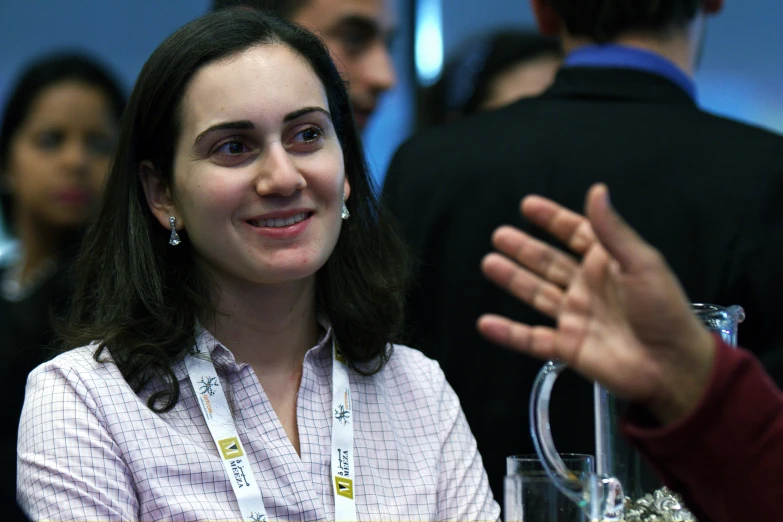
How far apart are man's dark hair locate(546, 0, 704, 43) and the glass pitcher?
106 centimetres

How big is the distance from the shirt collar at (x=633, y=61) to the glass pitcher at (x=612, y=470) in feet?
3.33

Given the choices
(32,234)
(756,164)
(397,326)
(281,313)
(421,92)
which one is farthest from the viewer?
(421,92)

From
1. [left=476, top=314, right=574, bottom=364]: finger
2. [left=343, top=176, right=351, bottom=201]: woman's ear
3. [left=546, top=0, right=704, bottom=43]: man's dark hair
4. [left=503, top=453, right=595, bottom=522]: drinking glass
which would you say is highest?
[left=546, top=0, right=704, bottom=43]: man's dark hair

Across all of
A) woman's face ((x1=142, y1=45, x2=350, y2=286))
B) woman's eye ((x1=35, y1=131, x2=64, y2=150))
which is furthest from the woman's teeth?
woman's eye ((x1=35, y1=131, x2=64, y2=150))

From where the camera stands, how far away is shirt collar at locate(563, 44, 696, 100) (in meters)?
2.55

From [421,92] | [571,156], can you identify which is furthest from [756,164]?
[421,92]

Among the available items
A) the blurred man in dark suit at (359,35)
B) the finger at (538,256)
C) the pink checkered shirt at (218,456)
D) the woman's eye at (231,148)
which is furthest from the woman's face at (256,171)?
the blurred man in dark suit at (359,35)

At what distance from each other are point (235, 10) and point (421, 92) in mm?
2691

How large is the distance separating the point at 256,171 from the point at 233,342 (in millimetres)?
304

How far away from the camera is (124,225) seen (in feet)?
6.83

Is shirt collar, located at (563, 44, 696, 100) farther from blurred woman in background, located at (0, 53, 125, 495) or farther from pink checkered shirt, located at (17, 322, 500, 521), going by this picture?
blurred woman in background, located at (0, 53, 125, 495)

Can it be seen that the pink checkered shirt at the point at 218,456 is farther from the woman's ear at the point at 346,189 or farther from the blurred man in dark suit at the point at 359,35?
the blurred man in dark suit at the point at 359,35

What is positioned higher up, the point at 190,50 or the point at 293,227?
the point at 190,50

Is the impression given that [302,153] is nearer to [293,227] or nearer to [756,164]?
[293,227]
